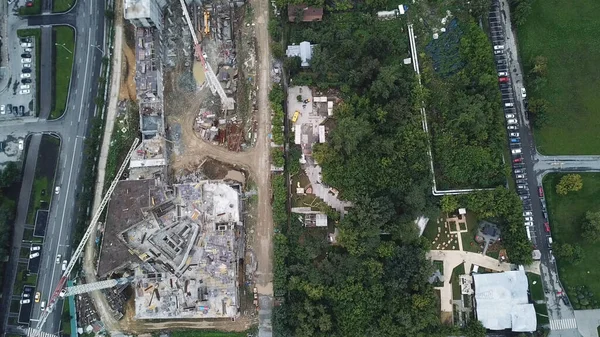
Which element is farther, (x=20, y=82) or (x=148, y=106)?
(x=20, y=82)

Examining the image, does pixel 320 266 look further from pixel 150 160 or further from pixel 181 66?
pixel 181 66

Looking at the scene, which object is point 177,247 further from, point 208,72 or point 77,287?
point 208,72

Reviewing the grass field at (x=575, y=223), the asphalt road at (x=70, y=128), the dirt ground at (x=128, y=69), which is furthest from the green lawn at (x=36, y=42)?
the grass field at (x=575, y=223)

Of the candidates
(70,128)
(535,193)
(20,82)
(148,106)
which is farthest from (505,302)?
(20,82)

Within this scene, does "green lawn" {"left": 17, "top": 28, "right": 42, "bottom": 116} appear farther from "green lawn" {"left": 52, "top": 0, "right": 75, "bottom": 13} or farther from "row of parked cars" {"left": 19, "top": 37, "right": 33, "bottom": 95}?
"green lawn" {"left": 52, "top": 0, "right": 75, "bottom": 13}

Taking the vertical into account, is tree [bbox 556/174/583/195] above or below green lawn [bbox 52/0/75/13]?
below

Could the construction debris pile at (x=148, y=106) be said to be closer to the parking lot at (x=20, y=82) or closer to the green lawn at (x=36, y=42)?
the green lawn at (x=36, y=42)

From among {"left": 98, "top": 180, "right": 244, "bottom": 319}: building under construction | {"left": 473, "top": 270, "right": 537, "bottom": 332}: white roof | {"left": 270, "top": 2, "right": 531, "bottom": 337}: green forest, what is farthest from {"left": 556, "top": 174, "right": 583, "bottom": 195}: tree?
{"left": 98, "top": 180, "right": 244, "bottom": 319}: building under construction
